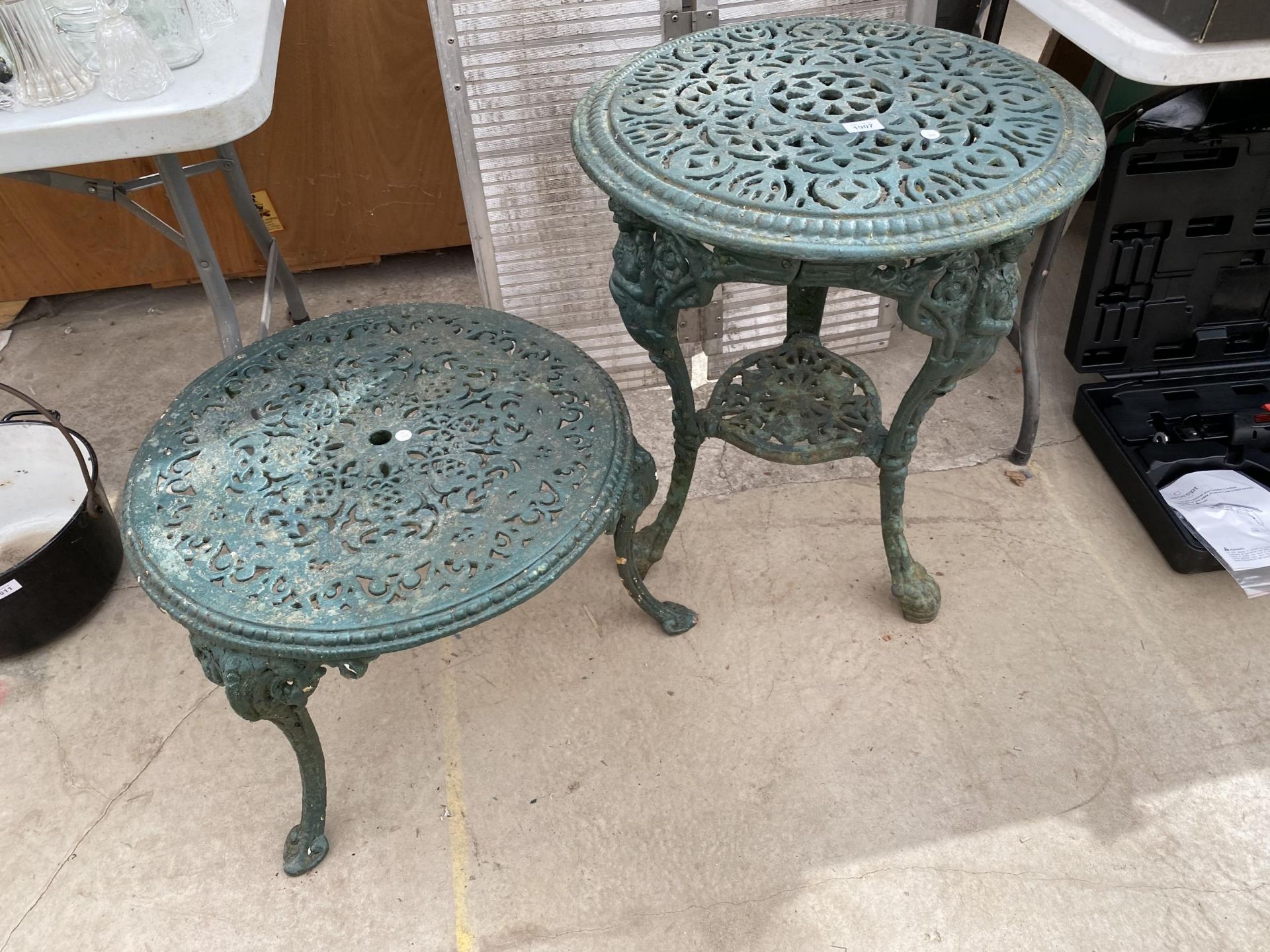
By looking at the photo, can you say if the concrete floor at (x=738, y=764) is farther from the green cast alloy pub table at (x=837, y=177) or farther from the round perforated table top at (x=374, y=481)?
the round perforated table top at (x=374, y=481)

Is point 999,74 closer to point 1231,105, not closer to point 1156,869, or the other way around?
point 1231,105

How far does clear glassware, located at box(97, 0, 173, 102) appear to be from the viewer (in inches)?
58.2

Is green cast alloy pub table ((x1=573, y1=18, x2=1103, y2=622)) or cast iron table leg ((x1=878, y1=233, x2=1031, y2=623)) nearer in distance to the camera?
green cast alloy pub table ((x1=573, y1=18, x2=1103, y2=622))

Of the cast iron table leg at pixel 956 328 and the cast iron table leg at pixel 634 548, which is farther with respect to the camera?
the cast iron table leg at pixel 634 548

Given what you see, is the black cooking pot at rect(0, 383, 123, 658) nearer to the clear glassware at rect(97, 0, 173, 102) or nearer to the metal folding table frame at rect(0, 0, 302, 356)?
the metal folding table frame at rect(0, 0, 302, 356)

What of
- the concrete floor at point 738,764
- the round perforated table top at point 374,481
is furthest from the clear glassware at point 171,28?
the concrete floor at point 738,764

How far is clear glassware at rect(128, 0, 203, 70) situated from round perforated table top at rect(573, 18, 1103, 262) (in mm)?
717

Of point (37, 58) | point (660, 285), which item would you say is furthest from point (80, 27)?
point (660, 285)

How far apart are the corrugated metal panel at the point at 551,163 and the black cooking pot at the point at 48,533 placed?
1085 mm

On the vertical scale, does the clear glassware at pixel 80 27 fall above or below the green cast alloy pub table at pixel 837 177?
above

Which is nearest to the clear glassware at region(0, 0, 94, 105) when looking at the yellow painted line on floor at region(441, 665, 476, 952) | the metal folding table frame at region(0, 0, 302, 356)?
the metal folding table frame at region(0, 0, 302, 356)

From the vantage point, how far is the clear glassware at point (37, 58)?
58.6 inches

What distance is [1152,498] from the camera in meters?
2.17

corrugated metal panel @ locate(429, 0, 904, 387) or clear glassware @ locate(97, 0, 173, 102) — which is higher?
clear glassware @ locate(97, 0, 173, 102)
